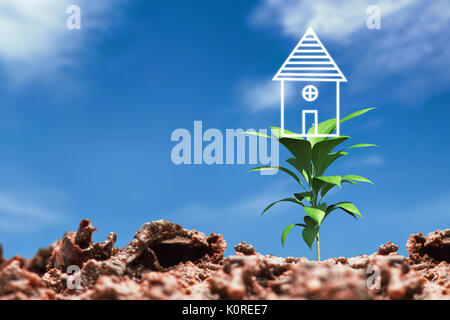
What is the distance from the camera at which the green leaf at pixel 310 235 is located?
3.16m

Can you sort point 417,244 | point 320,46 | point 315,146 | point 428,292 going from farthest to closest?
point 315,146, point 320,46, point 417,244, point 428,292

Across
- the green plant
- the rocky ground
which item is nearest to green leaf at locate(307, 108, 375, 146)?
the green plant

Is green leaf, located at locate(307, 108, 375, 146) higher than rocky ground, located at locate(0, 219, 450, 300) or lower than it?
higher

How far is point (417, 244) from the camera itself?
8.73ft

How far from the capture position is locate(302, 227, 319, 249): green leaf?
124 inches

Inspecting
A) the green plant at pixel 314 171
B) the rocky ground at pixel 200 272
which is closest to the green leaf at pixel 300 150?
the green plant at pixel 314 171

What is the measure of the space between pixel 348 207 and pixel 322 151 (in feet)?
1.59

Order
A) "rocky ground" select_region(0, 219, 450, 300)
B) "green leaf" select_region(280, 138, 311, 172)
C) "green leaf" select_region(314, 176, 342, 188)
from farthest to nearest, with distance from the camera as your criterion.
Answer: "green leaf" select_region(280, 138, 311, 172) → "green leaf" select_region(314, 176, 342, 188) → "rocky ground" select_region(0, 219, 450, 300)

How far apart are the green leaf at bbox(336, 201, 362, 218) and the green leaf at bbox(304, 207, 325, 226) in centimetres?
23

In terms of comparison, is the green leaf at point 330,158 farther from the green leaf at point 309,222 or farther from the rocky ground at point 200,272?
the rocky ground at point 200,272

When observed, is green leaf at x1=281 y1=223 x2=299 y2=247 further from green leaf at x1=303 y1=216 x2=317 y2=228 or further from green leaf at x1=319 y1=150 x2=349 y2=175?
green leaf at x1=319 y1=150 x2=349 y2=175
